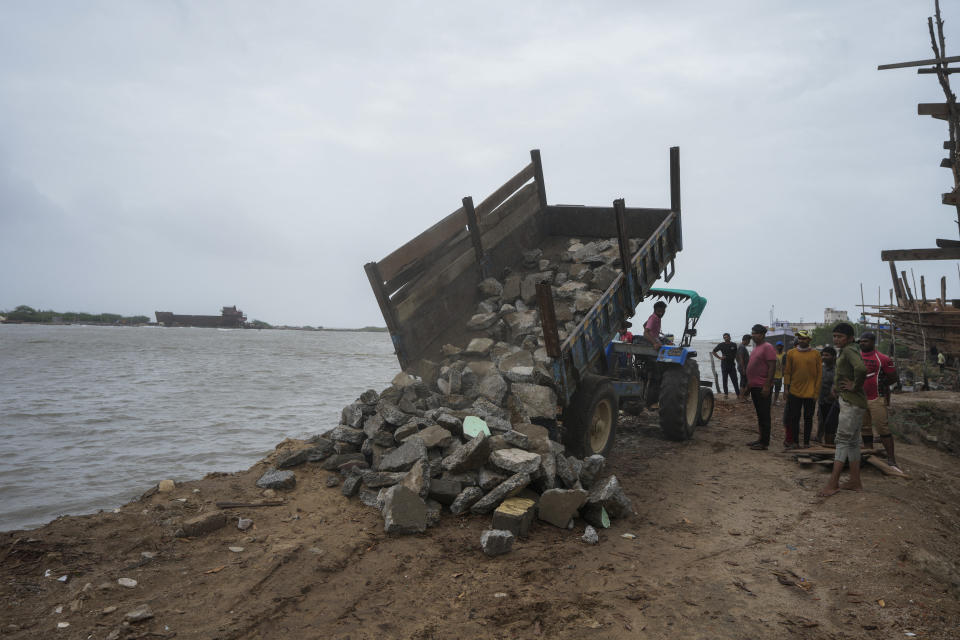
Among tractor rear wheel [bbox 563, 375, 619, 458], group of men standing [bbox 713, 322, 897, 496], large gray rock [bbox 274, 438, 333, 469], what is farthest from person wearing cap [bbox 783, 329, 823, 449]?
large gray rock [bbox 274, 438, 333, 469]

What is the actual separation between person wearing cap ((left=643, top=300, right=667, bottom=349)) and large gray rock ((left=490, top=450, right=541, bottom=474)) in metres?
3.93

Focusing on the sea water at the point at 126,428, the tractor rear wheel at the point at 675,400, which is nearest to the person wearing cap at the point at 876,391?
the tractor rear wheel at the point at 675,400

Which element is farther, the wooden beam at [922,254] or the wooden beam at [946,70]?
the wooden beam at [946,70]

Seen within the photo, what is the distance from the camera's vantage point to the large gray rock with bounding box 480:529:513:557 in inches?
143

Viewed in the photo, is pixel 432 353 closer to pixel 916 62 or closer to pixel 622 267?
pixel 622 267

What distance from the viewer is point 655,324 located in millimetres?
7996

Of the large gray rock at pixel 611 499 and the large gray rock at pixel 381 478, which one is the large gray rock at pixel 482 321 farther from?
the large gray rock at pixel 611 499

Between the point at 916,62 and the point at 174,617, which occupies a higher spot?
the point at 916,62

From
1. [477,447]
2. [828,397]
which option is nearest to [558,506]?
[477,447]

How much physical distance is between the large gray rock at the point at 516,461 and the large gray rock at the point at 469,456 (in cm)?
9

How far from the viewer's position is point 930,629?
286 cm

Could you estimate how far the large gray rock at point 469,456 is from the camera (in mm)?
4258

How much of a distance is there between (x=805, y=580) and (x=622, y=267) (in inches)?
139

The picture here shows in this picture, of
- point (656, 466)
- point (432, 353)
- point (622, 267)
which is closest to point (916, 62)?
point (622, 267)
